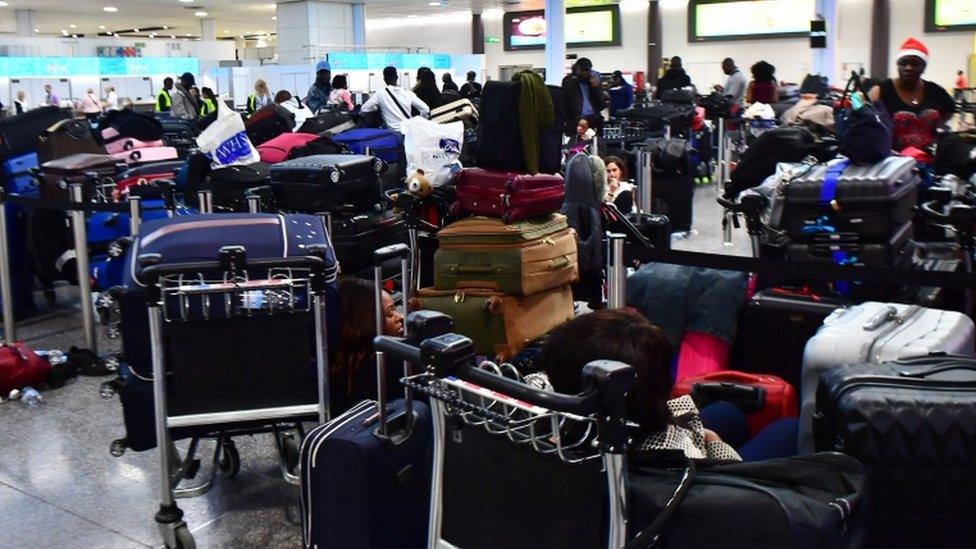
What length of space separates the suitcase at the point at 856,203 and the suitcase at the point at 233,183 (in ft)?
10.3

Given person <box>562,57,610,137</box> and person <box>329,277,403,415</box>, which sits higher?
person <box>562,57,610,137</box>

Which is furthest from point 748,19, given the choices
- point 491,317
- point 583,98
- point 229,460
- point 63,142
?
point 229,460

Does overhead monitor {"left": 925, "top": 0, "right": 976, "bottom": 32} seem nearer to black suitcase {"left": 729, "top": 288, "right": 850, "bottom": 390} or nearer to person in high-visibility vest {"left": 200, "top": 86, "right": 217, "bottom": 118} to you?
person in high-visibility vest {"left": 200, "top": 86, "right": 217, "bottom": 118}

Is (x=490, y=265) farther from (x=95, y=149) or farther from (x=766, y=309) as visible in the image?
(x=95, y=149)

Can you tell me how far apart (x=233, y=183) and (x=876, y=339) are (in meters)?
4.07

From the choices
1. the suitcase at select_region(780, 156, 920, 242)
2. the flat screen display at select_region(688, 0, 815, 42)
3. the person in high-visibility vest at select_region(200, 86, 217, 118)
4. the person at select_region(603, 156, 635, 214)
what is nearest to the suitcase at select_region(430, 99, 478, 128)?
the person at select_region(603, 156, 635, 214)

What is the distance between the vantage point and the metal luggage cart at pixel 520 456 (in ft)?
5.18

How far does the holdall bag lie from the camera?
22.2ft

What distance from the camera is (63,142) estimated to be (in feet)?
23.3

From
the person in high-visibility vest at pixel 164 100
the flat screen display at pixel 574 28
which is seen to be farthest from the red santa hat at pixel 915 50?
the flat screen display at pixel 574 28

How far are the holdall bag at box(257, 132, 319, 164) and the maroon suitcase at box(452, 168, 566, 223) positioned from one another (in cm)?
256

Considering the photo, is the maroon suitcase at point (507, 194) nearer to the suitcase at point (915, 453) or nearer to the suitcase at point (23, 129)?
the suitcase at point (915, 453)

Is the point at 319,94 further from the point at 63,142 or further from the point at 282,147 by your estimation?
the point at 282,147

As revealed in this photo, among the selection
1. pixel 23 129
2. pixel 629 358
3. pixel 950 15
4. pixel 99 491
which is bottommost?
pixel 99 491
